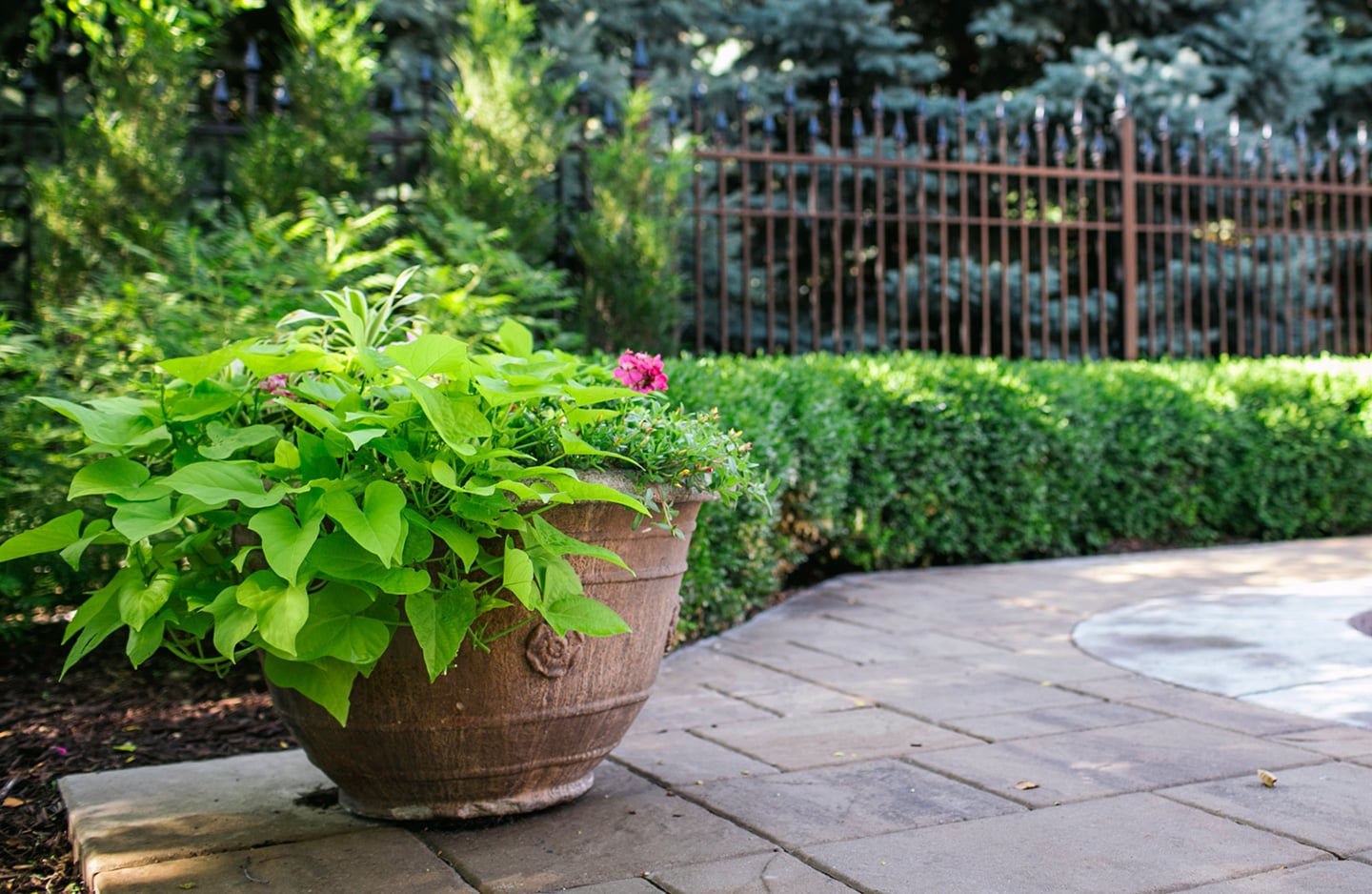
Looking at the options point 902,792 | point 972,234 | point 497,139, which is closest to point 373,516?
point 902,792

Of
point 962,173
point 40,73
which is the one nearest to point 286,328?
point 962,173

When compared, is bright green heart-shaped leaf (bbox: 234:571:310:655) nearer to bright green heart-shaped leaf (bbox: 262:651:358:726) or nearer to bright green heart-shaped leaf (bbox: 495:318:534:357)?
bright green heart-shaped leaf (bbox: 262:651:358:726)

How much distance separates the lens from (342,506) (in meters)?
1.95

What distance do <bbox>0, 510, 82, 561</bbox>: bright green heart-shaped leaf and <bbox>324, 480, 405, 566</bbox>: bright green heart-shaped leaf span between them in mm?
572

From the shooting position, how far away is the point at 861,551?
6.05 m

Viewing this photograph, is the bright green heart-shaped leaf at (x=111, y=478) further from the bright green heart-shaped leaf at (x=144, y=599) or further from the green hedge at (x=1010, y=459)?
the green hedge at (x=1010, y=459)

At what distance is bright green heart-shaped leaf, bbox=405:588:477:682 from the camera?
207 centimetres

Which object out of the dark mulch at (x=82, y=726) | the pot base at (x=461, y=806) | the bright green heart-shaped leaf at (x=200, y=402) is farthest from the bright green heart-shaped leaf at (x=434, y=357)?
the dark mulch at (x=82, y=726)

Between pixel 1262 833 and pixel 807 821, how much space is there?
0.91m

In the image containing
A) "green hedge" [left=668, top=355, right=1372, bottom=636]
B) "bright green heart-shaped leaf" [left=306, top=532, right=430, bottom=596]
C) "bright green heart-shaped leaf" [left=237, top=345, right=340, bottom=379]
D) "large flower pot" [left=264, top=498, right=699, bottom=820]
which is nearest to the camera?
"bright green heart-shaped leaf" [left=306, top=532, right=430, bottom=596]

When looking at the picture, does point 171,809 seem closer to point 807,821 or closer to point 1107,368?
point 807,821

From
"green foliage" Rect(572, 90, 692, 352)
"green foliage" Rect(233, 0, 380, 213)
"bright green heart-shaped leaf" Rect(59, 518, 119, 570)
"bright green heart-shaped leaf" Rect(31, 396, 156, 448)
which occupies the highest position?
"green foliage" Rect(233, 0, 380, 213)

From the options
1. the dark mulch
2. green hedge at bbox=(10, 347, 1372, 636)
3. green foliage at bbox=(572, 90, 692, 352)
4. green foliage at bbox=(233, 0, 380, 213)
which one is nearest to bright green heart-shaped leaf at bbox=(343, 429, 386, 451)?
the dark mulch

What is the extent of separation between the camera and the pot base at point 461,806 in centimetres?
243
